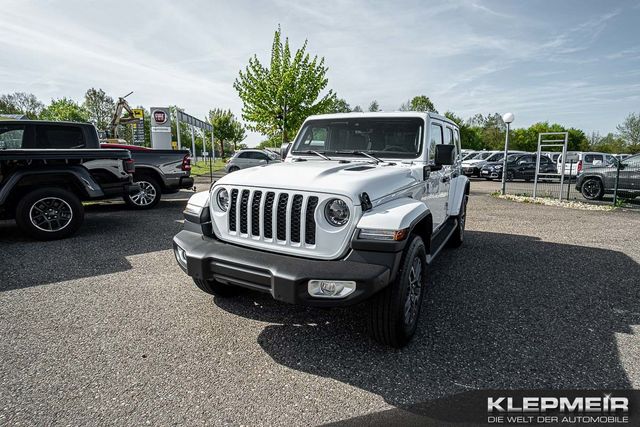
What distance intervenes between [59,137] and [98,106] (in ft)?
205

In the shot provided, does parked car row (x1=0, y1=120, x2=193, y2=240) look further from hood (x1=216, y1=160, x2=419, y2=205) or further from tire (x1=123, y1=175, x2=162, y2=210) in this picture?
hood (x1=216, y1=160, x2=419, y2=205)

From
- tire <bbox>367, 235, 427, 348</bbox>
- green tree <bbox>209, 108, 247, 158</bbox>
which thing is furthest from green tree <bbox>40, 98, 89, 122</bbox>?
tire <bbox>367, 235, 427, 348</bbox>

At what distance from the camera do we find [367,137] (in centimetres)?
409

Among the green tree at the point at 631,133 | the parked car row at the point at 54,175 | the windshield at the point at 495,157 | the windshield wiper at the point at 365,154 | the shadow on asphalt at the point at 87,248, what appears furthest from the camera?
the green tree at the point at 631,133

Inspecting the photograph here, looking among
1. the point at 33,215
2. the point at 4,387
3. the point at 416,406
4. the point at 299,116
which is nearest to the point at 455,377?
the point at 416,406

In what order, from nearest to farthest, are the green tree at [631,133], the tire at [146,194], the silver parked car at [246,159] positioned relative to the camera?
the tire at [146,194] < the silver parked car at [246,159] < the green tree at [631,133]

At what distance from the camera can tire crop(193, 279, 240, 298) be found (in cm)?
351

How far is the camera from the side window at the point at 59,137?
6.92m

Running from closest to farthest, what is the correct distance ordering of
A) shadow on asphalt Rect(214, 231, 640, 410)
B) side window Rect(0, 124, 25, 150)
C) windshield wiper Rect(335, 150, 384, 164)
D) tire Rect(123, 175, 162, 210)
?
1. shadow on asphalt Rect(214, 231, 640, 410)
2. windshield wiper Rect(335, 150, 384, 164)
3. side window Rect(0, 124, 25, 150)
4. tire Rect(123, 175, 162, 210)

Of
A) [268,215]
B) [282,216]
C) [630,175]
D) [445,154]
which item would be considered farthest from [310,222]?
[630,175]

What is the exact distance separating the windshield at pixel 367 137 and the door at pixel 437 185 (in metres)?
0.24

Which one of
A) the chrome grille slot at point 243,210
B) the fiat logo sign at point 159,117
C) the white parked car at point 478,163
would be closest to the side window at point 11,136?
the chrome grille slot at point 243,210

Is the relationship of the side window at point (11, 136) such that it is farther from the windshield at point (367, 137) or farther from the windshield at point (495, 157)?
the windshield at point (495, 157)

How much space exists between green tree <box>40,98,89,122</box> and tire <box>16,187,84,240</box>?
5717 centimetres
